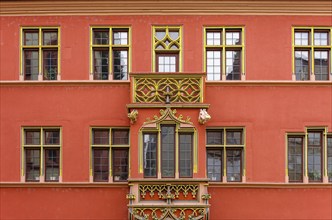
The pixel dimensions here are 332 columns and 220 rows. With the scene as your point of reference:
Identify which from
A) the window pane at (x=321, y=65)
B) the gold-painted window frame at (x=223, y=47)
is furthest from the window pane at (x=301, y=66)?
the gold-painted window frame at (x=223, y=47)

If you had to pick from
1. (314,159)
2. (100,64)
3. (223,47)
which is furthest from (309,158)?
(100,64)

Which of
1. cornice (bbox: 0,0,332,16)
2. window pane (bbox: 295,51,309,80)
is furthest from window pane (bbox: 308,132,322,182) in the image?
cornice (bbox: 0,0,332,16)

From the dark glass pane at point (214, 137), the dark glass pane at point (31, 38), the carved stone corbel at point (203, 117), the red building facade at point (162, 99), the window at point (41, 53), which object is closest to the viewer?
the carved stone corbel at point (203, 117)

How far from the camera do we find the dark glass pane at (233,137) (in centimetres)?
1784

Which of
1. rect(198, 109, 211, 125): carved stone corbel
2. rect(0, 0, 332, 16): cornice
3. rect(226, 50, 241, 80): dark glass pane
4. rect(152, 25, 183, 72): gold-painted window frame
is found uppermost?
rect(0, 0, 332, 16): cornice

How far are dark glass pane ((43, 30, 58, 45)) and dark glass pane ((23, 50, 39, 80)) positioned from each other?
1.79ft

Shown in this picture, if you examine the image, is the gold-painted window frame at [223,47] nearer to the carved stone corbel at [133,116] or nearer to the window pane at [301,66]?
the window pane at [301,66]

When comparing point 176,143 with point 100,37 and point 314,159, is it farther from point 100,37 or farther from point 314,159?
point 314,159

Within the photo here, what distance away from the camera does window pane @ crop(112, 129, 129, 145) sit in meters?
17.9

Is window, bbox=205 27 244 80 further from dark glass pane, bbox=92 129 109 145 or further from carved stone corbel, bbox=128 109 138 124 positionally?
dark glass pane, bbox=92 129 109 145

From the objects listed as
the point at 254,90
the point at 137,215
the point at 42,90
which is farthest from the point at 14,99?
the point at 254,90

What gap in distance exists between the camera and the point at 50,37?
18312mm

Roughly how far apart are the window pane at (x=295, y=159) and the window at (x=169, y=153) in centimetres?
351

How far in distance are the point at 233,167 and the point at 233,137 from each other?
3.35ft
